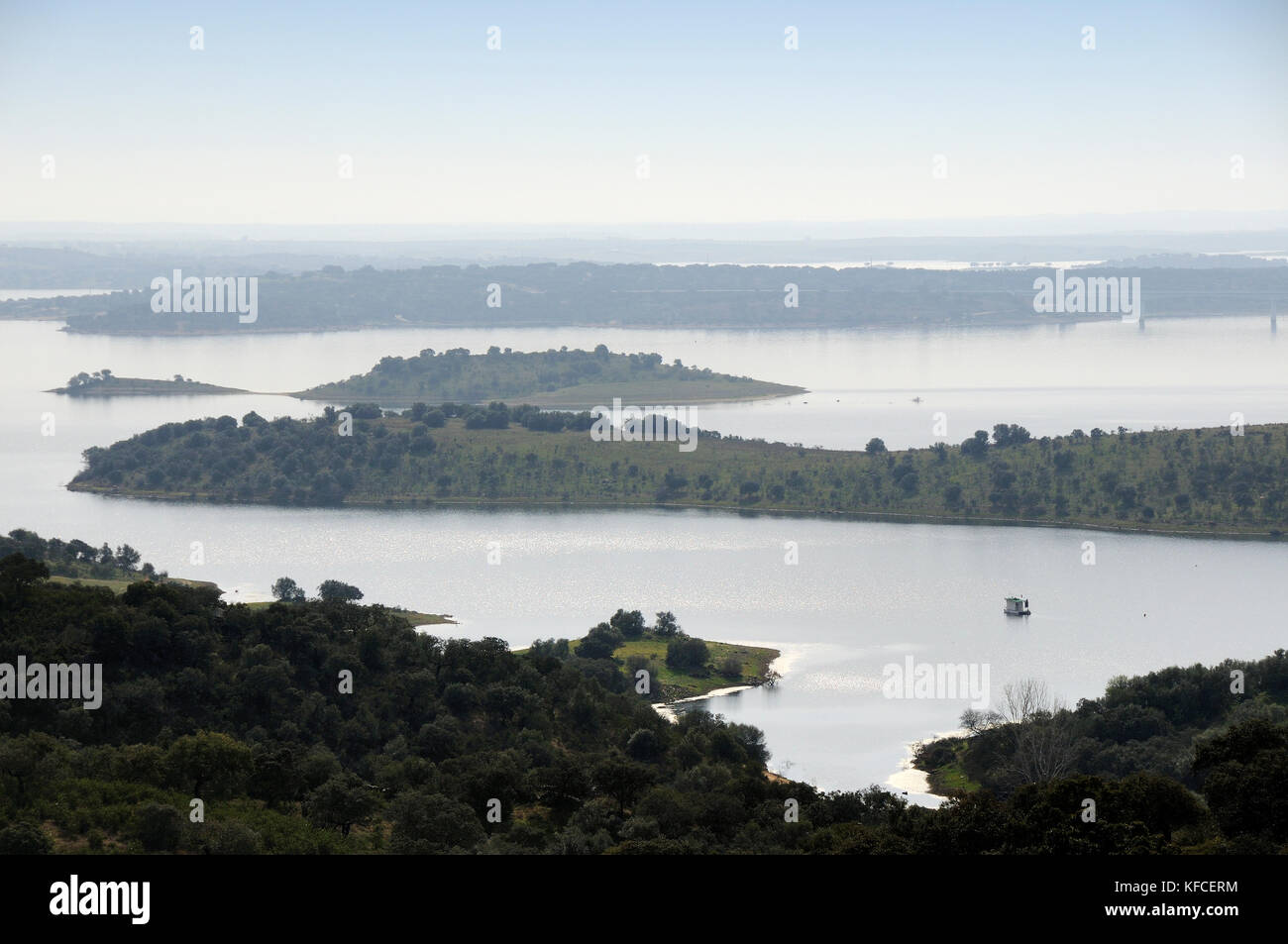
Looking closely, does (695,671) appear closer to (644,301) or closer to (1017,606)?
(1017,606)

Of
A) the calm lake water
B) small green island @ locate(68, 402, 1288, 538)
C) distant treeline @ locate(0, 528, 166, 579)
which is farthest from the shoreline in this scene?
distant treeline @ locate(0, 528, 166, 579)

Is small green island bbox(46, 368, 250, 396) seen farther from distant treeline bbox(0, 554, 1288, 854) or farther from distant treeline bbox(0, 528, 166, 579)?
distant treeline bbox(0, 554, 1288, 854)

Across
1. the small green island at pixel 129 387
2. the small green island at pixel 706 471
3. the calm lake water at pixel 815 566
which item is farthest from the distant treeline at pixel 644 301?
the small green island at pixel 706 471

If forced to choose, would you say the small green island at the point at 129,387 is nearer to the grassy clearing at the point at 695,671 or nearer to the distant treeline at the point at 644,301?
the distant treeline at the point at 644,301

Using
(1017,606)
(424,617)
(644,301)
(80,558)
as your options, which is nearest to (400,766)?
(424,617)
